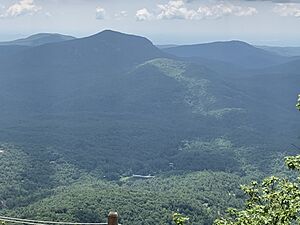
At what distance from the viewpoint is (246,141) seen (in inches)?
6378

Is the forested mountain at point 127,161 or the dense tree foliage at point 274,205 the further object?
the forested mountain at point 127,161

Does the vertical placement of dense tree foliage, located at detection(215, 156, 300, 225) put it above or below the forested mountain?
above

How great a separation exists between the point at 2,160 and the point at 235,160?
63.8 meters

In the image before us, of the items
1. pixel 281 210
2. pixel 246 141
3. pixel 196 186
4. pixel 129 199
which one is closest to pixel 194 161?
pixel 246 141

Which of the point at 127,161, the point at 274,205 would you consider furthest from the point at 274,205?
the point at 127,161

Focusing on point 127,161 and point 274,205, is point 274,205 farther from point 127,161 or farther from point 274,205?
point 127,161

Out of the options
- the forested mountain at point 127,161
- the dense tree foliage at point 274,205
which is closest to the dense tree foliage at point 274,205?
the dense tree foliage at point 274,205

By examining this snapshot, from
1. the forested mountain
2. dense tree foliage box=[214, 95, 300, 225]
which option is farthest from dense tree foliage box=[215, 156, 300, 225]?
the forested mountain

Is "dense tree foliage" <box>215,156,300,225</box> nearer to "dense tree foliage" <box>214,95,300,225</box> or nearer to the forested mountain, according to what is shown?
"dense tree foliage" <box>214,95,300,225</box>

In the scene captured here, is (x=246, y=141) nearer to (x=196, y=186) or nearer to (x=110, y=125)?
(x=110, y=125)

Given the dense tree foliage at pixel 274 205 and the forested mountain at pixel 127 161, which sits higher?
the dense tree foliage at pixel 274 205

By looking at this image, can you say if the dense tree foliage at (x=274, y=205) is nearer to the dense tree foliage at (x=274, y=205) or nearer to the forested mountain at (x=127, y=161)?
the dense tree foliage at (x=274, y=205)

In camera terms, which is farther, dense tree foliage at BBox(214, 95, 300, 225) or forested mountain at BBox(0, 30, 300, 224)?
forested mountain at BBox(0, 30, 300, 224)

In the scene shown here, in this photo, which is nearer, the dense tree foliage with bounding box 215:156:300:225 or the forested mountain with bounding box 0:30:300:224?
the dense tree foliage with bounding box 215:156:300:225
